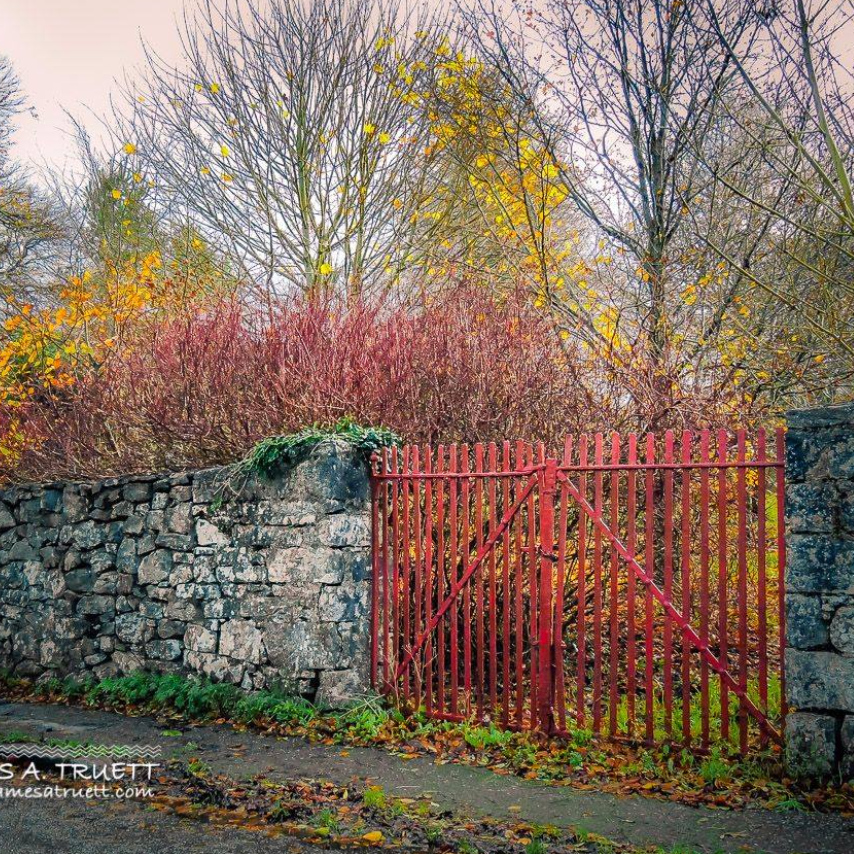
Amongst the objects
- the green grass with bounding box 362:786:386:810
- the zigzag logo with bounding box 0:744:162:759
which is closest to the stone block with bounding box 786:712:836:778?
the green grass with bounding box 362:786:386:810

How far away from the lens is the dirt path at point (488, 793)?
4277mm

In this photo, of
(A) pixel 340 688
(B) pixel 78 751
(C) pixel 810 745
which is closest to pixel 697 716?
(C) pixel 810 745

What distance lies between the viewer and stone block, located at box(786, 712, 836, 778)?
4.73 meters

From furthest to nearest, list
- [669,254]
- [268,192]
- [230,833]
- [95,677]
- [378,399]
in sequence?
1. [268,192]
2. [669,254]
3. [95,677]
4. [378,399]
5. [230,833]

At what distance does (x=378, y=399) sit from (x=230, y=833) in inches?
144

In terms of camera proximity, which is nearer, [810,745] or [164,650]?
[810,745]

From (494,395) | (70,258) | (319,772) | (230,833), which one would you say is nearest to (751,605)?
(494,395)

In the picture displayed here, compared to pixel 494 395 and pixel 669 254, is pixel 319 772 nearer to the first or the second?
pixel 494 395

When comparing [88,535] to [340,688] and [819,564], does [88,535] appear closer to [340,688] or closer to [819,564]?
[340,688]

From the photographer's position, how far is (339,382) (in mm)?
7242

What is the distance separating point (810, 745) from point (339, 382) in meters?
4.28

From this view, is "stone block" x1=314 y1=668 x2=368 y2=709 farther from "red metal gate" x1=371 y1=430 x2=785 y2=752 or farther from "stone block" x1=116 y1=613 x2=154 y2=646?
"stone block" x1=116 y1=613 x2=154 y2=646

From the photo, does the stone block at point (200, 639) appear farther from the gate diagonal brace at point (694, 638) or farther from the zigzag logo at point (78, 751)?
the gate diagonal brace at point (694, 638)

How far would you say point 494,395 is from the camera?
7.32m
